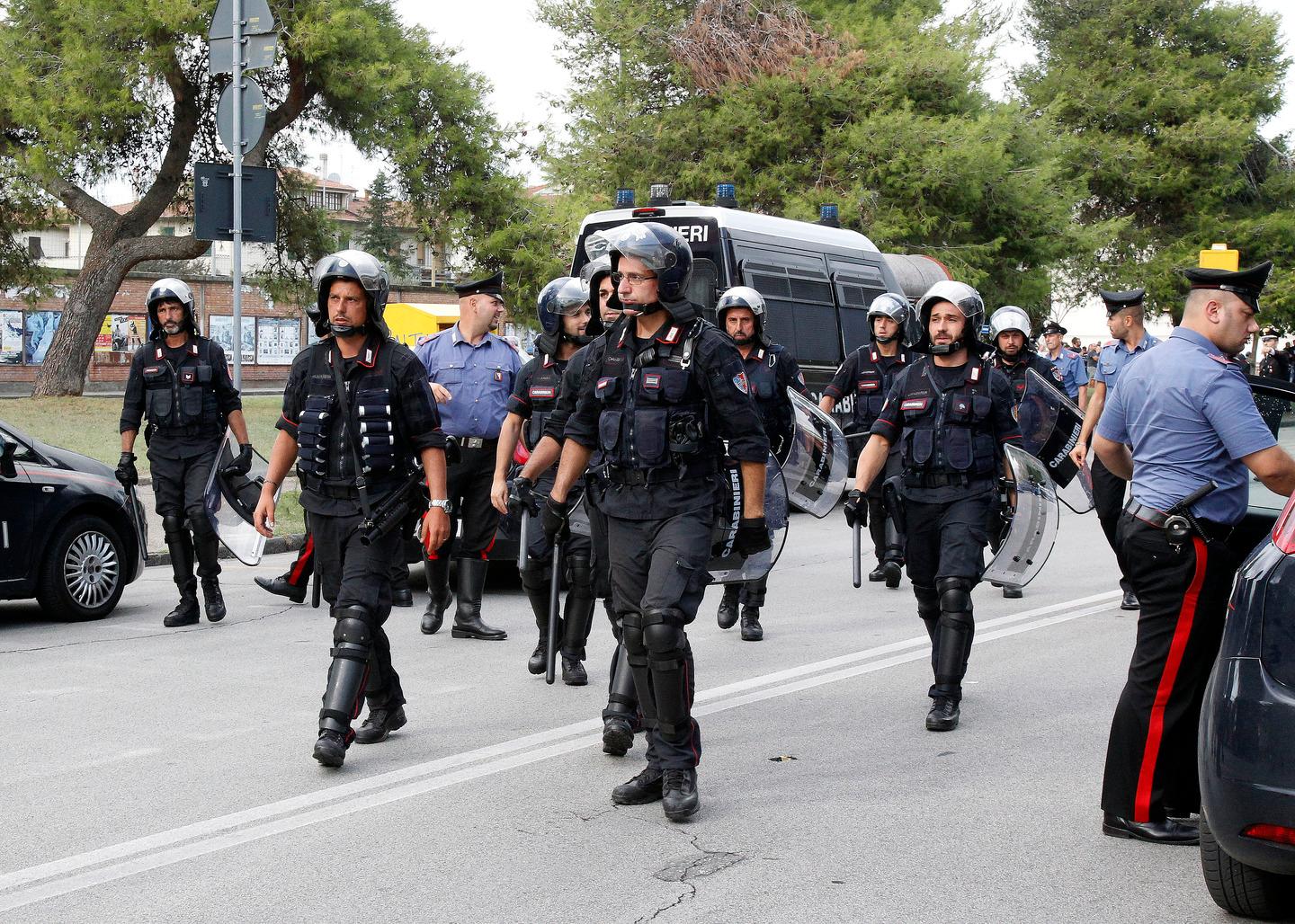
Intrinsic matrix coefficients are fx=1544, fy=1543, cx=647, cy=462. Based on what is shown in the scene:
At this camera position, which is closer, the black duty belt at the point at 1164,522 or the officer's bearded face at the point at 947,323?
the black duty belt at the point at 1164,522

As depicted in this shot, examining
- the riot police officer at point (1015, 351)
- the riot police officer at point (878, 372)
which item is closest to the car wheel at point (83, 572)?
the riot police officer at point (878, 372)

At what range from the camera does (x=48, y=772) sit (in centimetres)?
546

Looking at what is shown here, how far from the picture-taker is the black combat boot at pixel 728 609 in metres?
8.84

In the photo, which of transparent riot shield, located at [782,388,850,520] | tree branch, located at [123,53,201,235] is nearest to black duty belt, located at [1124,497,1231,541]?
transparent riot shield, located at [782,388,850,520]

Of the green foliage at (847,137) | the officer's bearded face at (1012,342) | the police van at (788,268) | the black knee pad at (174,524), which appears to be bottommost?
the black knee pad at (174,524)

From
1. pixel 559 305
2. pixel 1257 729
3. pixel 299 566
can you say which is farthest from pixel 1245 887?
pixel 299 566

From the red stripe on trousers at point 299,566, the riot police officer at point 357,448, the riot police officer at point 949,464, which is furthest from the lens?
the red stripe on trousers at point 299,566

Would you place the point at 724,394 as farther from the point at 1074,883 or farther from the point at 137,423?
the point at 137,423

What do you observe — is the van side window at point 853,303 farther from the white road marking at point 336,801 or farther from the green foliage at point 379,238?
the green foliage at point 379,238

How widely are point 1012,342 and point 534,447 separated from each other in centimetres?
449

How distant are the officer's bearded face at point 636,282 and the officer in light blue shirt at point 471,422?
3.46 m

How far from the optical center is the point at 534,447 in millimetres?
7199

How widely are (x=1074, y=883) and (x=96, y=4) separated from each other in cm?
2384

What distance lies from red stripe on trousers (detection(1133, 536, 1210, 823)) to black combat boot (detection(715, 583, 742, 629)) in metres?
4.26
